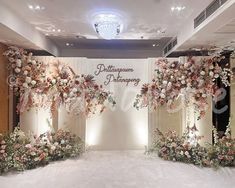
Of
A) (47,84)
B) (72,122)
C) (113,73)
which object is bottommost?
(72,122)

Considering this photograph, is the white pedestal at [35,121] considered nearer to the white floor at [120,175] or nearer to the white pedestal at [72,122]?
the white pedestal at [72,122]

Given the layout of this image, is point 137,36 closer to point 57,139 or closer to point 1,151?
point 57,139

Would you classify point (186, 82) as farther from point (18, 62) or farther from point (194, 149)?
point (18, 62)

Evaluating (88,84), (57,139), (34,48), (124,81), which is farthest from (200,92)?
(34,48)

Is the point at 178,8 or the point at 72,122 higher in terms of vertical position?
the point at 178,8

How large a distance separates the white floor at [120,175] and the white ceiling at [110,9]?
283 centimetres

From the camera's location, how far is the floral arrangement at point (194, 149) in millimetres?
5062

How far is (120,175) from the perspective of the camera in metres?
4.52

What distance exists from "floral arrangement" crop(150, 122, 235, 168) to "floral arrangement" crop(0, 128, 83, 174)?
1854 mm

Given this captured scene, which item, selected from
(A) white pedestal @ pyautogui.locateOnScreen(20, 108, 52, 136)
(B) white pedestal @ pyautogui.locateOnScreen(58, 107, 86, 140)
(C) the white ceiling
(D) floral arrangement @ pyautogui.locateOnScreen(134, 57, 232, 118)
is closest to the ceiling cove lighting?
(C) the white ceiling

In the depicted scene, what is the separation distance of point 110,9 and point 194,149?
10.5 feet

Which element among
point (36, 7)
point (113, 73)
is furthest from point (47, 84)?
point (36, 7)

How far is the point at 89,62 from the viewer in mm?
6324

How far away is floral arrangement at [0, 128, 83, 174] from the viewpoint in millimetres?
4668
